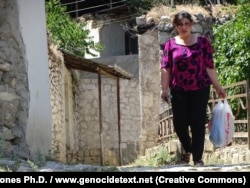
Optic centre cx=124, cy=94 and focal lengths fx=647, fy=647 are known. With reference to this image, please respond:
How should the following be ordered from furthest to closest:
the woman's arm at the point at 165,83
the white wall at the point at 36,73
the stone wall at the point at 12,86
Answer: the white wall at the point at 36,73 < the stone wall at the point at 12,86 < the woman's arm at the point at 165,83

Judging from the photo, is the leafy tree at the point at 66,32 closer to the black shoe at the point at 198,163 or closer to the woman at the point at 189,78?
the woman at the point at 189,78

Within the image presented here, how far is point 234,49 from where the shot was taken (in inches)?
379

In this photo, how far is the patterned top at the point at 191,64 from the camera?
17.8 ft

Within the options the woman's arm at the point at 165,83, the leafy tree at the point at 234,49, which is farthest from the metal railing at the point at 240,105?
Answer: the woman's arm at the point at 165,83

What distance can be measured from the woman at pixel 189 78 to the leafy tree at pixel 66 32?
11.1m

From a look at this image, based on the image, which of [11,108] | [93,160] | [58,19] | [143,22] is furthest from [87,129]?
[11,108]

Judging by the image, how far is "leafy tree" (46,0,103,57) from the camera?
16.7m

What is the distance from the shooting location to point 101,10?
71.4 ft

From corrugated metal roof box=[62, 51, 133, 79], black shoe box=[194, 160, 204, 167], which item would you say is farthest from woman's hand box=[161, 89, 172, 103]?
corrugated metal roof box=[62, 51, 133, 79]

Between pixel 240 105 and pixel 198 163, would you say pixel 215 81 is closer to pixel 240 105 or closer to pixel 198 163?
pixel 198 163

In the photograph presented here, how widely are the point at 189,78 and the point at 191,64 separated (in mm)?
120

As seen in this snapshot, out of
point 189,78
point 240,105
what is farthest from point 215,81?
point 240,105
